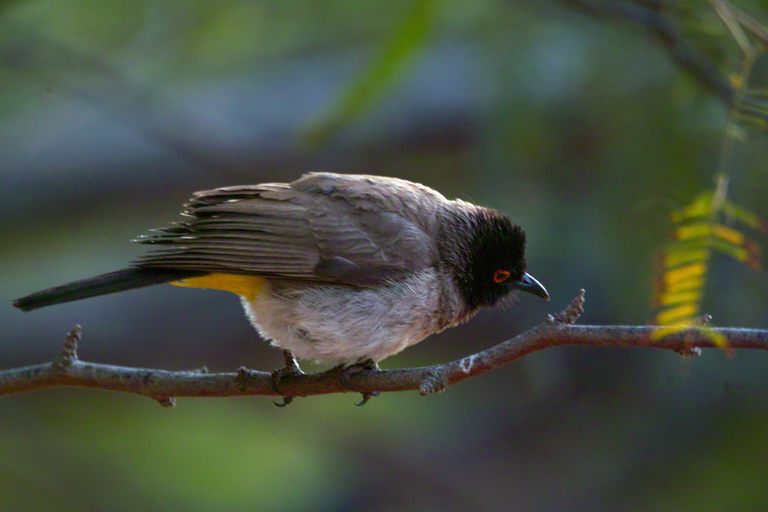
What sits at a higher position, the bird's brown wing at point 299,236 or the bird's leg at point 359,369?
the bird's brown wing at point 299,236

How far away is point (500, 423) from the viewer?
7070mm

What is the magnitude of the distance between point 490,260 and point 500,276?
0.09 meters

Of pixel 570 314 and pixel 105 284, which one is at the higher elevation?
pixel 570 314

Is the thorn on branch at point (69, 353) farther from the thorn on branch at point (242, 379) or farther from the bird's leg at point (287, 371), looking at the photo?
the bird's leg at point (287, 371)

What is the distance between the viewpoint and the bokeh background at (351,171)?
4.75 m

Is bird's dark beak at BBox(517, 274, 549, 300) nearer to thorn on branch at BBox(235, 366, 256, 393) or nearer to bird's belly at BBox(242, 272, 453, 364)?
bird's belly at BBox(242, 272, 453, 364)

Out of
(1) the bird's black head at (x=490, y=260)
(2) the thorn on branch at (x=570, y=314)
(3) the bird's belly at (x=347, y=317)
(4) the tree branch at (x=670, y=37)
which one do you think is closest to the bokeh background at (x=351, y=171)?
(4) the tree branch at (x=670, y=37)

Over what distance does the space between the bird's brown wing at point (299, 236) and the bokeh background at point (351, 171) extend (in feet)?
2.00

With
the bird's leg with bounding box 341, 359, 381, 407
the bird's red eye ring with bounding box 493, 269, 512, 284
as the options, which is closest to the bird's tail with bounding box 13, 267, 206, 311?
the bird's leg with bounding box 341, 359, 381, 407

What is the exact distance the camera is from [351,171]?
7035 millimetres

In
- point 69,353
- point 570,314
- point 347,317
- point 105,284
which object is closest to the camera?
point 570,314

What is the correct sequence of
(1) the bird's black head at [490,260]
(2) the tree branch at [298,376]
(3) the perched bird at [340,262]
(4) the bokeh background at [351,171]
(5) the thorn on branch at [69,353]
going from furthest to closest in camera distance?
(4) the bokeh background at [351,171]
(1) the bird's black head at [490,260]
(3) the perched bird at [340,262]
(5) the thorn on branch at [69,353]
(2) the tree branch at [298,376]

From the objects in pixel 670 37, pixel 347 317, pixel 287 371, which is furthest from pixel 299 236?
pixel 670 37

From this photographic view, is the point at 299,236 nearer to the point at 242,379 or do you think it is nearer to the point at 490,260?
the point at 242,379
